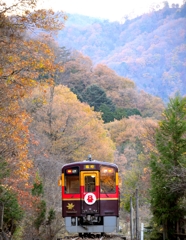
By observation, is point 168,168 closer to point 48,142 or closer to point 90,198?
point 90,198

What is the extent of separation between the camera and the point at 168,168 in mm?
15328

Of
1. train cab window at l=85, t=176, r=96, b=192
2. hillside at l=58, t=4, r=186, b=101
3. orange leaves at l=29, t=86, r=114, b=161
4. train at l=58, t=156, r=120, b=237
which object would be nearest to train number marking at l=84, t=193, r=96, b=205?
train at l=58, t=156, r=120, b=237

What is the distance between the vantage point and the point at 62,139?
35719mm

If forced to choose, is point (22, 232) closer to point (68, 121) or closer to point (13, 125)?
point (13, 125)

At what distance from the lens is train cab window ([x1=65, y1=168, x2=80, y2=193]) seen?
53.0ft

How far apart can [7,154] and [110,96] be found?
5809 centimetres

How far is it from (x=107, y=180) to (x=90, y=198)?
3.11 ft

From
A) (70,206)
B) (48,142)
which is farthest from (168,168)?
(48,142)

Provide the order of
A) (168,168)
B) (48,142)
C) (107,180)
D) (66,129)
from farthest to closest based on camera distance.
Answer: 1. (66,129)
2. (48,142)
3. (107,180)
4. (168,168)

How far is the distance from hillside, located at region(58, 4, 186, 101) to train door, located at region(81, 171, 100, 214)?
95.0 metres

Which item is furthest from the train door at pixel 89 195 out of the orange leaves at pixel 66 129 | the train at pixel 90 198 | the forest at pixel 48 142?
the orange leaves at pixel 66 129

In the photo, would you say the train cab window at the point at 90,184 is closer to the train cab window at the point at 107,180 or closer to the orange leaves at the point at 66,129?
the train cab window at the point at 107,180

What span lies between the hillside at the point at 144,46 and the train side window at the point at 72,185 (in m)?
94.9

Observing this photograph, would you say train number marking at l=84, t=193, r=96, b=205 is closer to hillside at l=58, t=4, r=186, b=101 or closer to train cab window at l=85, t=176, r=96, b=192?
train cab window at l=85, t=176, r=96, b=192
